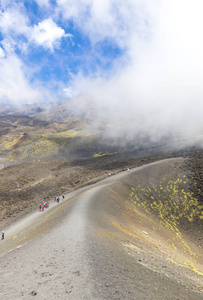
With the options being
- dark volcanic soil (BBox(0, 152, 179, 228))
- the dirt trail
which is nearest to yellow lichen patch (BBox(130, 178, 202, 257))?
the dirt trail

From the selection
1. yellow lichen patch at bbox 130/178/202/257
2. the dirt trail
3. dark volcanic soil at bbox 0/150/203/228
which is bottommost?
yellow lichen patch at bbox 130/178/202/257

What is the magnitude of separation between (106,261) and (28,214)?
94.0 feet

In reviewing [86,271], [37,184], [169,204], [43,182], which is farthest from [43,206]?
[169,204]

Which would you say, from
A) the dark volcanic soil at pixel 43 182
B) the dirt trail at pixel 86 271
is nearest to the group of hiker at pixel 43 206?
the dark volcanic soil at pixel 43 182

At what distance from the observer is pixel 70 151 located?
105m

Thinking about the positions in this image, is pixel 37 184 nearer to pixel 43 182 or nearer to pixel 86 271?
pixel 43 182

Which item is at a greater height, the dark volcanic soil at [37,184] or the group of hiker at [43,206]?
the dark volcanic soil at [37,184]

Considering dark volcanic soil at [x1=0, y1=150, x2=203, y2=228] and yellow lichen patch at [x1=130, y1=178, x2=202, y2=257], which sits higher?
dark volcanic soil at [x1=0, y1=150, x2=203, y2=228]

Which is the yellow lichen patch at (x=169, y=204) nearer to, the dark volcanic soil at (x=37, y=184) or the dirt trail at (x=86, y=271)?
the dirt trail at (x=86, y=271)

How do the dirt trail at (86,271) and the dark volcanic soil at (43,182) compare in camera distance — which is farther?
the dark volcanic soil at (43,182)

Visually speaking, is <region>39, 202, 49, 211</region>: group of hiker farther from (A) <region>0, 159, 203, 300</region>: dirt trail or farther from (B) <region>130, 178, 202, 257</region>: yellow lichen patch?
(B) <region>130, 178, 202, 257</region>: yellow lichen patch

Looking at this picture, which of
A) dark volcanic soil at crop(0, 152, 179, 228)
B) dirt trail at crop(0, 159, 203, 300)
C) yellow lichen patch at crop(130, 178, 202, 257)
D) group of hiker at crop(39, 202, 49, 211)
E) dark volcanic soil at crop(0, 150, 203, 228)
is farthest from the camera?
dark volcanic soil at crop(0, 150, 203, 228)

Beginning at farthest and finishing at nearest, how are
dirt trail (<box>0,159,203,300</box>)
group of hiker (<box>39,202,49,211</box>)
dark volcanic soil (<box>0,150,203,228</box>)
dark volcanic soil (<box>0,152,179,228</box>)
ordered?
dark volcanic soil (<box>0,150,203,228</box>)
dark volcanic soil (<box>0,152,179,228</box>)
group of hiker (<box>39,202,49,211</box>)
dirt trail (<box>0,159,203,300</box>)

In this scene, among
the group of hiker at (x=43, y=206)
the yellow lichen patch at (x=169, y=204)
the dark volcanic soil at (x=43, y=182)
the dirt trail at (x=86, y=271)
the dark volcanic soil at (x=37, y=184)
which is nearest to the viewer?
the dirt trail at (x=86, y=271)
